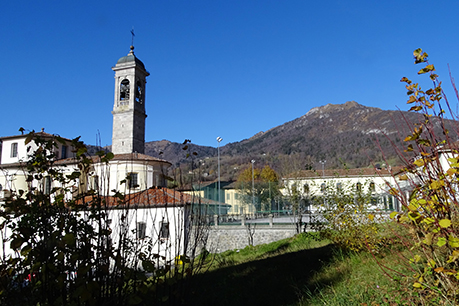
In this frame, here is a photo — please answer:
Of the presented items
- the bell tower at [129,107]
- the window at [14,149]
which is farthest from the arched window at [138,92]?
the window at [14,149]

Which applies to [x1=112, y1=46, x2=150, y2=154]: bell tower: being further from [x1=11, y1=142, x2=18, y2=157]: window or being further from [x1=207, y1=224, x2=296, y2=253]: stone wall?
[x1=207, y1=224, x2=296, y2=253]: stone wall

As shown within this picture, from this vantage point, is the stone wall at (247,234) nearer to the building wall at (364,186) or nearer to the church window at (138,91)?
the building wall at (364,186)

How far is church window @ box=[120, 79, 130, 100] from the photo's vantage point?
3494 cm

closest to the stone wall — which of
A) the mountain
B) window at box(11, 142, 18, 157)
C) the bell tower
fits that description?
the bell tower

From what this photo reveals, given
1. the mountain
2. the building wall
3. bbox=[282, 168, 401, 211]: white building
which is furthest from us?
the mountain

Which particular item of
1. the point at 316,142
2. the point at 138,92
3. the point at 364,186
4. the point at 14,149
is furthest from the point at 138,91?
the point at 316,142

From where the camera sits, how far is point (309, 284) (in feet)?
19.1

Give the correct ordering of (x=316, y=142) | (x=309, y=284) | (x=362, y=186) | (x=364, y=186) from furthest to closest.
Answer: (x=316, y=142) → (x=364, y=186) → (x=362, y=186) → (x=309, y=284)

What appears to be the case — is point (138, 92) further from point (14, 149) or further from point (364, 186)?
point (364, 186)

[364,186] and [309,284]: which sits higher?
[364,186]

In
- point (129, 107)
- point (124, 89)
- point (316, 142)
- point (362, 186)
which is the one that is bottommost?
point (362, 186)

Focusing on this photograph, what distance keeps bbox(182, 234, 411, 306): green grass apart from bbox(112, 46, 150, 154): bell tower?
1089 inches

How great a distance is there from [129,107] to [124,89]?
2.49m

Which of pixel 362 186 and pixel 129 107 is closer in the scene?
pixel 362 186
